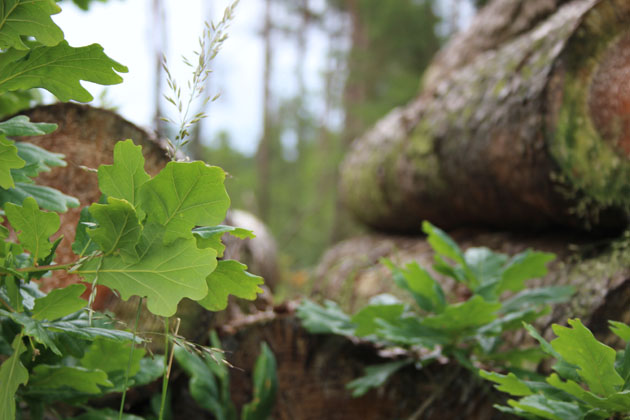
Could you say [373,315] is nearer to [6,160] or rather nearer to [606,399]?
[606,399]

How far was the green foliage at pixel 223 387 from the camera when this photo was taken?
1.25m

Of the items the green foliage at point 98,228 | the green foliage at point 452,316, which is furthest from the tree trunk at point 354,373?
the green foliage at point 98,228

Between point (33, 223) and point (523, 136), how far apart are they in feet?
5.23

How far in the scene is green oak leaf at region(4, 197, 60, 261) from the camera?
2.36ft

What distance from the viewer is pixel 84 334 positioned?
743 mm

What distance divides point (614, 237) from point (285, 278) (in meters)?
5.38

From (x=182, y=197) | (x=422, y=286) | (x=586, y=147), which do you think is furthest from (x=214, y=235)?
(x=586, y=147)

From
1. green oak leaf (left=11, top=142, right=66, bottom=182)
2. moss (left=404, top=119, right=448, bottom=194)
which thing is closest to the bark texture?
green oak leaf (left=11, top=142, right=66, bottom=182)

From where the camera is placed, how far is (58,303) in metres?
0.73

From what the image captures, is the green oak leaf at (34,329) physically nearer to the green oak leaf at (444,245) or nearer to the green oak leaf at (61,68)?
the green oak leaf at (61,68)

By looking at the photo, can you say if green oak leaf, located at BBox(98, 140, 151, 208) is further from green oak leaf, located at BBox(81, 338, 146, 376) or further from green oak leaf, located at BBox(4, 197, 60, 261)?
green oak leaf, located at BBox(81, 338, 146, 376)

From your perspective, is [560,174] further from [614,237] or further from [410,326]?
[410,326]

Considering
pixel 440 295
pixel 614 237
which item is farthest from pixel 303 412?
pixel 614 237

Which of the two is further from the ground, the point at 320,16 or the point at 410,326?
the point at 320,16
